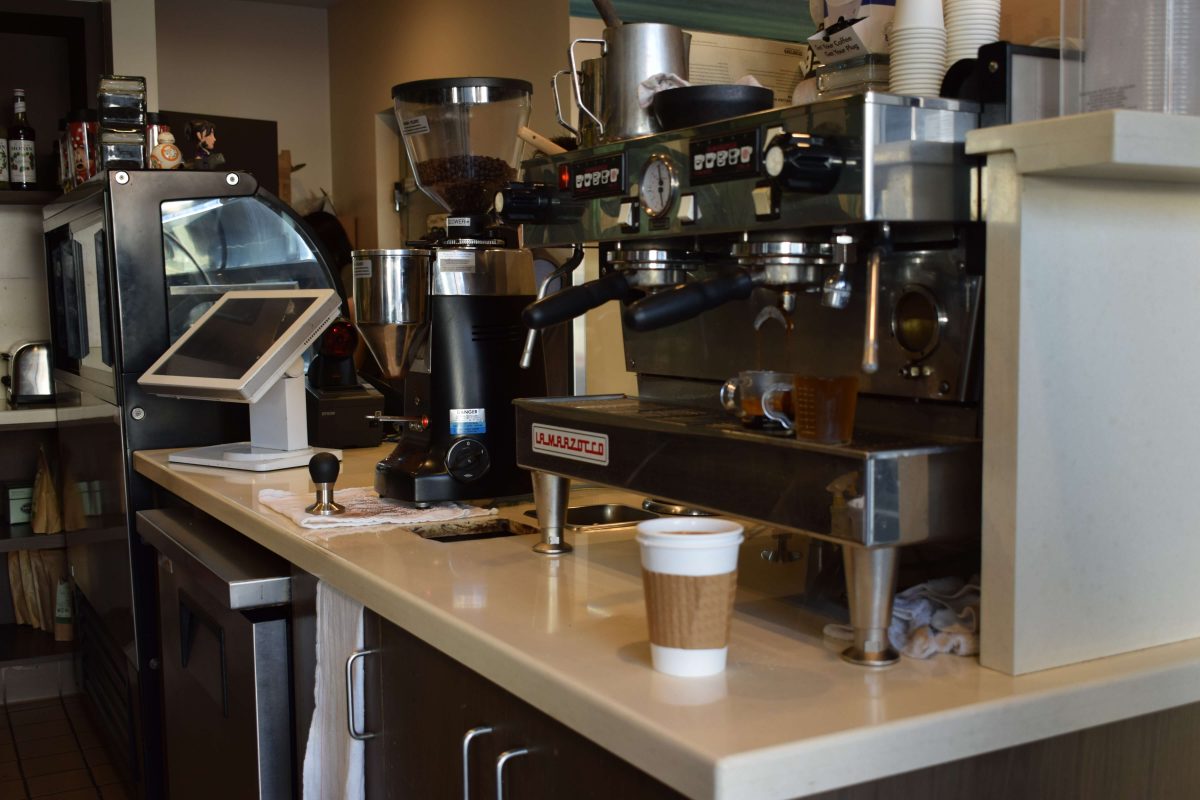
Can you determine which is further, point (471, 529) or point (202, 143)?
point (202, 143)

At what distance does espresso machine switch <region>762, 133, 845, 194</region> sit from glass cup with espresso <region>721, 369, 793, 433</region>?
0.21 metres

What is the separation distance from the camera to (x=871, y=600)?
1.02m

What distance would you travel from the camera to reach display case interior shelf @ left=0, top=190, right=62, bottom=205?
3.74 metres

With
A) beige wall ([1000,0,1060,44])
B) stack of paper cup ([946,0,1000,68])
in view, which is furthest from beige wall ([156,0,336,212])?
stack of paper cup ([946,0,1000,68])

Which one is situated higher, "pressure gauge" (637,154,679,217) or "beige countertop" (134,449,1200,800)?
"pressure gauge" (637,154,679,217)

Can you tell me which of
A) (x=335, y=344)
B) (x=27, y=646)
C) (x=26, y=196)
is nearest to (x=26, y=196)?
(x=26, y=196)

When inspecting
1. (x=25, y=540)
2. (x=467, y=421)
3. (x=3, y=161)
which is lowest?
(x=25, y=540)

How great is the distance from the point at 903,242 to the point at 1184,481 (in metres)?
0.33

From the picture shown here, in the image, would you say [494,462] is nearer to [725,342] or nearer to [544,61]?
[725,342]

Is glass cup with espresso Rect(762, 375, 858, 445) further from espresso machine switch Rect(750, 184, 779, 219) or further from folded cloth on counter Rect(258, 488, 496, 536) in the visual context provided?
folded cloth on counter Rect(258, 488, 496, 536)

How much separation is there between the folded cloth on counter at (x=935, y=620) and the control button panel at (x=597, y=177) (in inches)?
20.4

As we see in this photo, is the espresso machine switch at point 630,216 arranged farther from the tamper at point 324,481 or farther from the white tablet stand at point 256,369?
the white tablet stand at point 256,369

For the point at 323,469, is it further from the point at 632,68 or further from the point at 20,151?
the point at 20,151

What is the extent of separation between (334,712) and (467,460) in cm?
44
